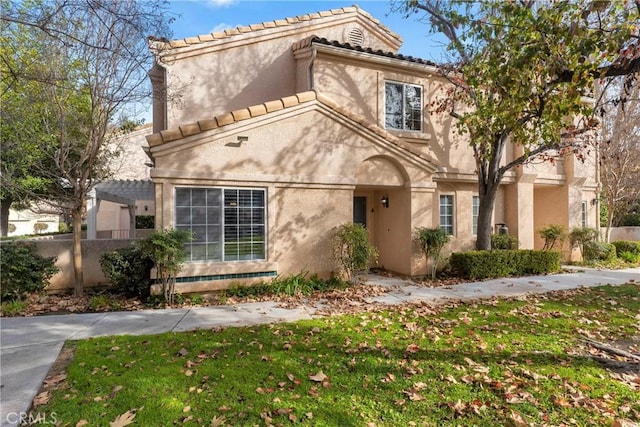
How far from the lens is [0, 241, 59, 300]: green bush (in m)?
8.38

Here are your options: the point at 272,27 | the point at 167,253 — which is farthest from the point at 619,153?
the point at 167,253

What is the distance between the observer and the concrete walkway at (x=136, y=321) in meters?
4.76

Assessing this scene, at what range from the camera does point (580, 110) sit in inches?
237

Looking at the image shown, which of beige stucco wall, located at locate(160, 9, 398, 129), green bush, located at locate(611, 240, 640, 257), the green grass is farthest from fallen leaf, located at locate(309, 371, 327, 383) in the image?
green bush, located at locate(611, 240, 640, 257)

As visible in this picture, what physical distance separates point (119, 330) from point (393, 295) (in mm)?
6715

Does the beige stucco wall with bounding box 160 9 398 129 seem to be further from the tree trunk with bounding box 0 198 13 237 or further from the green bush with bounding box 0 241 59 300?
the tree trunk with bounding box 0 198 13 237

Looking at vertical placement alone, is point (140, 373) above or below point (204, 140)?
below

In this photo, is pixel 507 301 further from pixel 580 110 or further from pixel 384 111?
→ pixel 384 111

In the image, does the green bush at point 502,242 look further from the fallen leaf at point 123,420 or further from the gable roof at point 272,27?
the fallen leaf at point 123,420

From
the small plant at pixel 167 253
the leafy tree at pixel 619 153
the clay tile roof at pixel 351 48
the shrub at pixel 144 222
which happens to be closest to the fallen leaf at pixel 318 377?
the small plant at pixel 167 253

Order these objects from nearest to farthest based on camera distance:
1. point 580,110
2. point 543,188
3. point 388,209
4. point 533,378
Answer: point 533,378
point 580,110
point 388,209
point 543,188

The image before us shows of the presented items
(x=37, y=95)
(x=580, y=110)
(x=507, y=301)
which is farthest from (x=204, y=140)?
(x=507, y=301)

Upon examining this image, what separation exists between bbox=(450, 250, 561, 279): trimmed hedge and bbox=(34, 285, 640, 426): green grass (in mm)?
4810

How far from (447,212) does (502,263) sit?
302 cm
